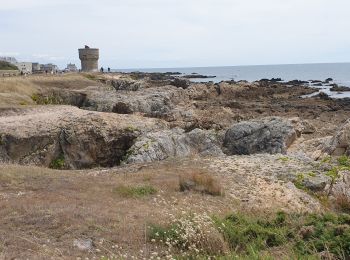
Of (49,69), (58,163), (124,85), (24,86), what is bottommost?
(58,163)

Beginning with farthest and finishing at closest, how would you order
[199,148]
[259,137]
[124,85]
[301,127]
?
[124,85] < [301,127] < [259,137] < [199,148]

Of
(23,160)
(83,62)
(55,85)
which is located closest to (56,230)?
(23,160)

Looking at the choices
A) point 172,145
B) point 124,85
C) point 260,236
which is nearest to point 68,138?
point 172,145

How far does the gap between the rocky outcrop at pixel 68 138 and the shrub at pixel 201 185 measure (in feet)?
26.1

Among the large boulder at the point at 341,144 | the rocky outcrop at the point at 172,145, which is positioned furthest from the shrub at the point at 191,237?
the large boulder at the point at 341,144

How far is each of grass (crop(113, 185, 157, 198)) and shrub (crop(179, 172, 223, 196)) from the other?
2.34 ft

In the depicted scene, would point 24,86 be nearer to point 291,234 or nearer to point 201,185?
point 201,185

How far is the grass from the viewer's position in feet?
34.2

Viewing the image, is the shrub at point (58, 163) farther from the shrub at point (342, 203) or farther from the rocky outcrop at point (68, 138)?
the shrub at point (342, 203)

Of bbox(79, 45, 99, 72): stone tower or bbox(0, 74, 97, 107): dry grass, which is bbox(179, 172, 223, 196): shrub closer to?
bbox(0, 74, 97, 107): dry grass

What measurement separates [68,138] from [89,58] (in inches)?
1993

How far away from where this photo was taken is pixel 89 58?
67.4 meters

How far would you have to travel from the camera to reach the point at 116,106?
29.1m

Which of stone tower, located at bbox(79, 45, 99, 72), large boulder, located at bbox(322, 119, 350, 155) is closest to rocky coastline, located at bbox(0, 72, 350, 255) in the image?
large boulder, located at bbox(322, 119, 350, 155)
